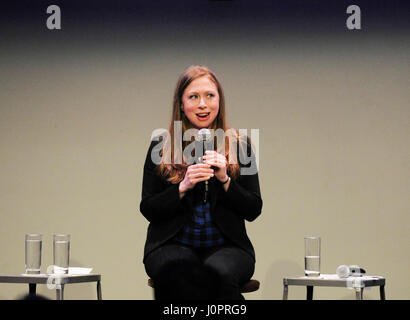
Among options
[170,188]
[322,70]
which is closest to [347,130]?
[322,70]

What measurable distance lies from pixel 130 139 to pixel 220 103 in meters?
1.32

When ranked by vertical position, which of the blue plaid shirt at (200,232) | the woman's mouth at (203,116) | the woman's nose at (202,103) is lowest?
the blue plaid shirt at (200,232)

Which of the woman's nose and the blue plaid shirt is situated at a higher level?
the woman's nose

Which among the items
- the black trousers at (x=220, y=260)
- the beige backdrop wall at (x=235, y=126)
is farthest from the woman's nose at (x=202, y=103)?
the beige backdrop wall at (x=235, y=126)

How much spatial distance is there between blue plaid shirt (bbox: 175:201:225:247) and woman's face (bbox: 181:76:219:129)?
0.40 metres

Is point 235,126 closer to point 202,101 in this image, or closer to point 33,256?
point 202,101

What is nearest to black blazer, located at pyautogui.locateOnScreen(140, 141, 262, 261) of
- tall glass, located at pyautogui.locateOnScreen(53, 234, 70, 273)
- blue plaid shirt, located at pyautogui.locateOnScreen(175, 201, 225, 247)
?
blue plaid shirt, located at pyautogui.locateOnScreen(175, 201, 225, 247)

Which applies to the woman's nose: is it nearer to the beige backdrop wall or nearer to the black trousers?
the black trousers

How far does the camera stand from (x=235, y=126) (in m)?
3.75

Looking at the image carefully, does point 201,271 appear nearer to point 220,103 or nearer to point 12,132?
point 220,103

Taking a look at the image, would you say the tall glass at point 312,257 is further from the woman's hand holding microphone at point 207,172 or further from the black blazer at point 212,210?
the woman's hand holding microphone at point 207,172

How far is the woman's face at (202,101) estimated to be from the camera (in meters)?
2.59

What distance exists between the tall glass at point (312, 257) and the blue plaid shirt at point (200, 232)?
0.43 metres

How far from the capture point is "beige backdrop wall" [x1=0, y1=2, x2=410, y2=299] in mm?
3697
